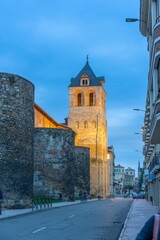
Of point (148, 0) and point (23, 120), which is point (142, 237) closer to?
point (148, 0)

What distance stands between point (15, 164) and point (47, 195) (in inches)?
676

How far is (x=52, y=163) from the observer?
4809 cm

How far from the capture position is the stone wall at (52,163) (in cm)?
4694

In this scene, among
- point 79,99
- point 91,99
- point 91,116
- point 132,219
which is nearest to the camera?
point 132,219

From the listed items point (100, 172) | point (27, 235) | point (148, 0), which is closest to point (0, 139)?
point (148, 0)

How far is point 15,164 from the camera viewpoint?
30547 millimetres

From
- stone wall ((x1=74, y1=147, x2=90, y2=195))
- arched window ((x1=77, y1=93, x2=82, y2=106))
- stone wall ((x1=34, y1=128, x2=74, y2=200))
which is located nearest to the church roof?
arched window ((x1=77, y1=93, x2=82, y2=106))

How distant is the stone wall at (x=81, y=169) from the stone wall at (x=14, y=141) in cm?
3046

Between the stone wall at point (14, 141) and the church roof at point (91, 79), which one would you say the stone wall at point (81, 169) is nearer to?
the stone wall at point (14, 141)

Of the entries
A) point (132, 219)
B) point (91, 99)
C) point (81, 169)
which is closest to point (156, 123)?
point (132, 219)

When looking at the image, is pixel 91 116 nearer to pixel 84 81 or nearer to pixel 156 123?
Answer: pixel 84 81

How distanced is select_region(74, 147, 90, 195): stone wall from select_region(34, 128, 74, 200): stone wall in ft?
42.4

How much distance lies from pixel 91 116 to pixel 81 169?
109ft

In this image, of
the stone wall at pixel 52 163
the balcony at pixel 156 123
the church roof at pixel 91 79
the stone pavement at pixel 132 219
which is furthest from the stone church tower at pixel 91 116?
the balcony at pixel 156 123
